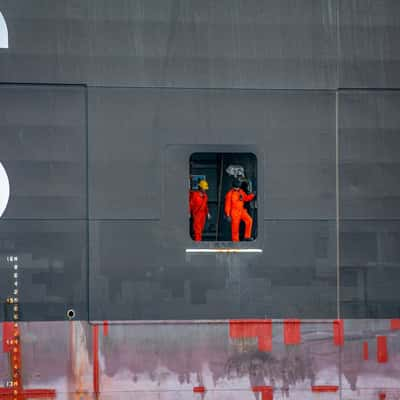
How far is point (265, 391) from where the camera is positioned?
5496 mm

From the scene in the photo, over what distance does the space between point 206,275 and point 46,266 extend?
3.86 feet

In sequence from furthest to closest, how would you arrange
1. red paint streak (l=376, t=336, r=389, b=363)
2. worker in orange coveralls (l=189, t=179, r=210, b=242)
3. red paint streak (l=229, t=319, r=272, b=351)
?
1. worker in orange coveralls (l=189, t=179, r=210, b=242)
2. red paint streak (l=376, t=336, r=389, b=363)
3. red paint streak (l=229, t=319, r=272, b=351)

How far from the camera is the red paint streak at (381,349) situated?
5586mm

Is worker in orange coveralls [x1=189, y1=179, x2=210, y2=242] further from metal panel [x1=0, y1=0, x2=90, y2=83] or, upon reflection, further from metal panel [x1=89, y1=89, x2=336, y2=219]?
metal panel [x1=0, y1=0, x2=90, y2=83]

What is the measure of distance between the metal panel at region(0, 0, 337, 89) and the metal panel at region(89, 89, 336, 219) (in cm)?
13

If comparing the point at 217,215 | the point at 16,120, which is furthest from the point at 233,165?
the point at 16,120

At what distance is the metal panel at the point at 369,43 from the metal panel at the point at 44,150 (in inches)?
79.8

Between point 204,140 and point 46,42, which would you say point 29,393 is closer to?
point 204,140

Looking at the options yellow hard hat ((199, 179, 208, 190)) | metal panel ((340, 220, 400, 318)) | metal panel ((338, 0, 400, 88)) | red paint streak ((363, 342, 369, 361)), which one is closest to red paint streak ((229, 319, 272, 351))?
metal panel ((340, 220, 400, 318))

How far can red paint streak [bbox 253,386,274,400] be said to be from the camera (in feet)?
18.0

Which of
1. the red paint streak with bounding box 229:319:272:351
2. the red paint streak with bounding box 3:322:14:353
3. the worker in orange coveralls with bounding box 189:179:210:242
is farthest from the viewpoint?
the worker in orange coveralls with bounding box 189:179:210:242

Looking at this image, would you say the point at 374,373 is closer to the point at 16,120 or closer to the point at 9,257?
the point at 9,257

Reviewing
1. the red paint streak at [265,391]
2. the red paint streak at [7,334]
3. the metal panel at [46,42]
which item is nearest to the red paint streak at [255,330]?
the red paint streak at [265,391]

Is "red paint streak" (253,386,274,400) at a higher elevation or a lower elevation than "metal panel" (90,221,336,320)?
lower
